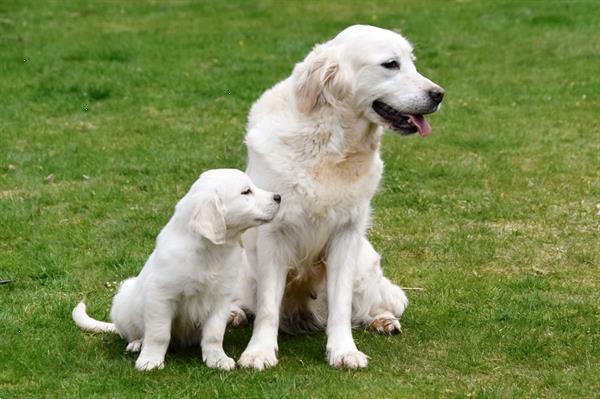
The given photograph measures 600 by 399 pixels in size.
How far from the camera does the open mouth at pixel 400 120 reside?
5.99 metres

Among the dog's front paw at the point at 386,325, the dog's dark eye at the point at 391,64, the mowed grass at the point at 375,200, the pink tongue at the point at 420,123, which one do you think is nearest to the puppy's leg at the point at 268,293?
the mowed grass at the point at 375,200

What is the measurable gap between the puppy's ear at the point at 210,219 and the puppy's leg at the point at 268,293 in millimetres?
581

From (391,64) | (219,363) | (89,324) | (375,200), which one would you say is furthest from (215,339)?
(375,200)

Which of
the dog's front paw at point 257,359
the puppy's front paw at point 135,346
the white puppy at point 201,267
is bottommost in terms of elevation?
the puppy's front paw at point 135,346

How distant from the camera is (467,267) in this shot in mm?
7672

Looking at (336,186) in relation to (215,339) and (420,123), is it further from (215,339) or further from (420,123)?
(215,339)

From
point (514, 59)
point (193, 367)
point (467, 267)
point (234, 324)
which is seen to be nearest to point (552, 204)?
point (467, 267)

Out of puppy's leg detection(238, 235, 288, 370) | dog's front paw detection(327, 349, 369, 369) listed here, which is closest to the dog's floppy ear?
puppy's leg detection(238, 235, 288, 370)

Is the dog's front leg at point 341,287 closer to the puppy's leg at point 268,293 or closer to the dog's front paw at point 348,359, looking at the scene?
the dog's front paw at point 348,359

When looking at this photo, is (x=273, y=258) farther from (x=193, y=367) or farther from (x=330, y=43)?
(x=330, y=43)

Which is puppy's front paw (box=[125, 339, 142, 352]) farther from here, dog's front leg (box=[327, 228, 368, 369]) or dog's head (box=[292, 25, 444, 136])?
dog's head (box=[292, 25, 444, 136])

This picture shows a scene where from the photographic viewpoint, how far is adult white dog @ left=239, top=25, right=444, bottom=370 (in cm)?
591

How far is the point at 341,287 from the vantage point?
6016mm

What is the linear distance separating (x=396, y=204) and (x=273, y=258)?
3.42 metres
